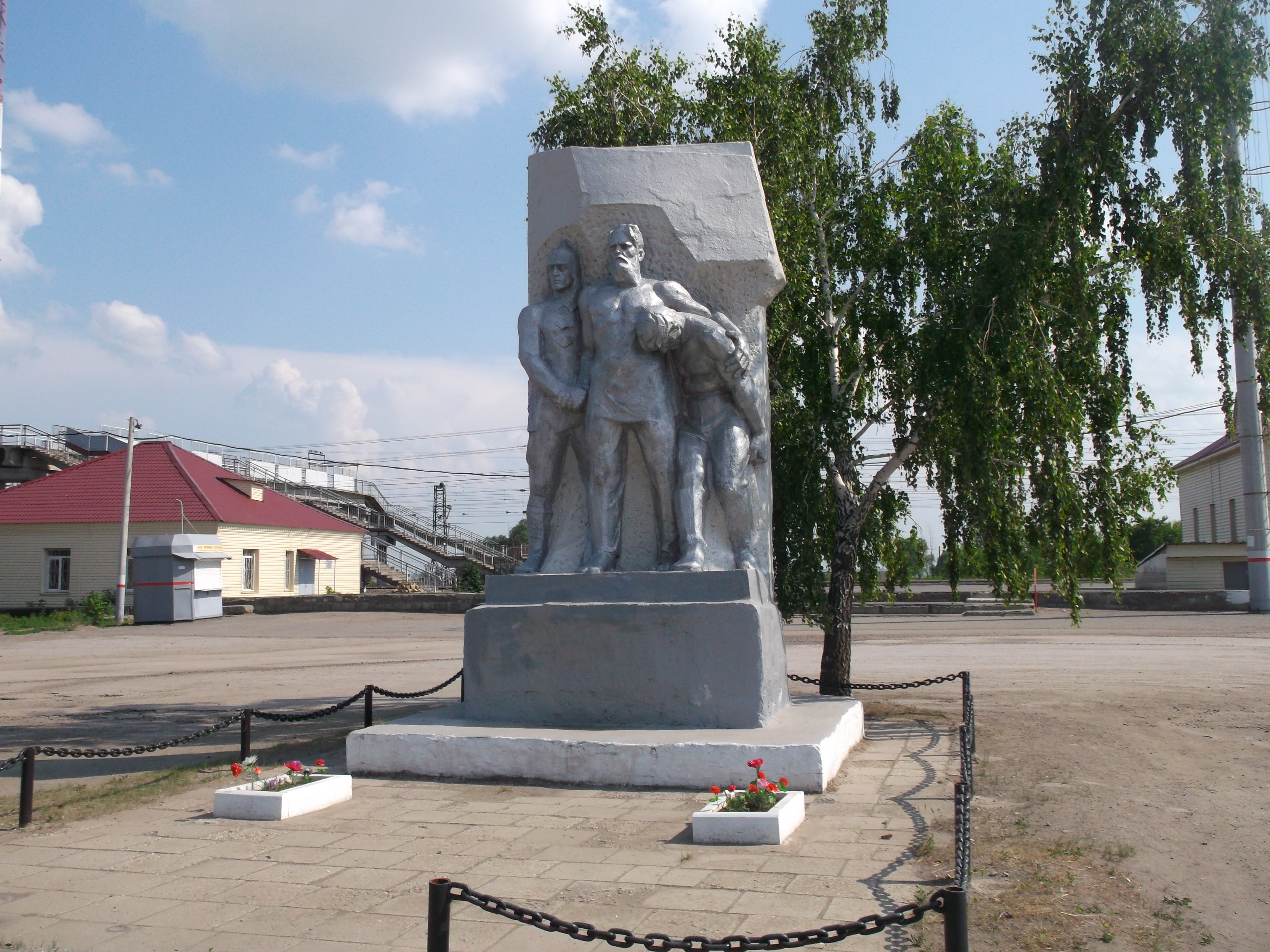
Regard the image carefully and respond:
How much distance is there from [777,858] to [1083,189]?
6.11 m

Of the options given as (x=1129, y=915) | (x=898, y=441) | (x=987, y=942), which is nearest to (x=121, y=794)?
(x=987, y=942)

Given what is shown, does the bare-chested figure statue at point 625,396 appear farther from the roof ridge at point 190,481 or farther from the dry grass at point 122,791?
the roof ridge at point 190,481

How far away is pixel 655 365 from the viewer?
692cm

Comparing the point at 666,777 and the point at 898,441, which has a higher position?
the point at 898,441

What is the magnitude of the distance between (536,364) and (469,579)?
1236 inches

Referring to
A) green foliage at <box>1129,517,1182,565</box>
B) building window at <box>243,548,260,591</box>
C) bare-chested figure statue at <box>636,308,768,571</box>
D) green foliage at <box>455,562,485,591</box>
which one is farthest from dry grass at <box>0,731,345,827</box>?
green foliage at <box>1129,517,1182,565</box>

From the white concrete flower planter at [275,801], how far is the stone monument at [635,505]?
682 mm

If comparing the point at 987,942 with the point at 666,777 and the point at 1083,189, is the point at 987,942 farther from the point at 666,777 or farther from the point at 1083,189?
the point at 1083,189

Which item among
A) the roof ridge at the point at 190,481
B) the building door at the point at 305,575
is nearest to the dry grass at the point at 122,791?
the roof ridge at the point at 190,481

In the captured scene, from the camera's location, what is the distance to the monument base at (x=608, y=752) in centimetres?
566

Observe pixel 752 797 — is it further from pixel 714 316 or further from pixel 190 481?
pixel 190 481

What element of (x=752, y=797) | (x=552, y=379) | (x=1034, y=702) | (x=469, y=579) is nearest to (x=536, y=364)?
(x=552, y=379)

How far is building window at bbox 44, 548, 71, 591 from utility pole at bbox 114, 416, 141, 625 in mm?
3022

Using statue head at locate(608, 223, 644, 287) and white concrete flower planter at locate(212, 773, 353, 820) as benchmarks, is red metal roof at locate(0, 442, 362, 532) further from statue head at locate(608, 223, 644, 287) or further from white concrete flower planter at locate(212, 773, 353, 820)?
white concrete flower planter at locate(212, 773, 353, 820)
